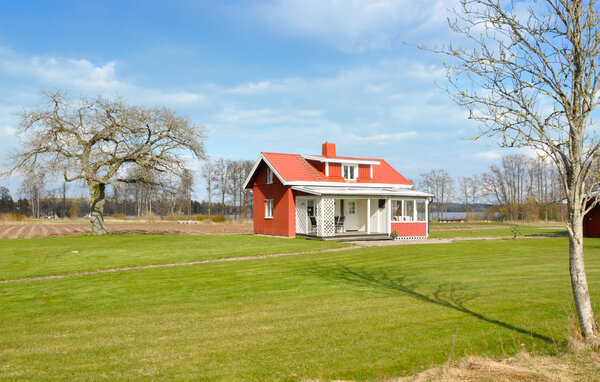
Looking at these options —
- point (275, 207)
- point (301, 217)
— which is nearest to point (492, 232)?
point (301, 217)

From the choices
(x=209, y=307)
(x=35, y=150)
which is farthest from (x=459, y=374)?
(x=35, y=150)

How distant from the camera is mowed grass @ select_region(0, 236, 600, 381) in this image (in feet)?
16.6

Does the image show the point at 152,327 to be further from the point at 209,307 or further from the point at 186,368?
the point at 186,368

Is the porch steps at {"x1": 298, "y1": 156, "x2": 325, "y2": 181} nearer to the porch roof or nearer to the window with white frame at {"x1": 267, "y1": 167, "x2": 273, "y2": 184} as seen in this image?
the porch roof

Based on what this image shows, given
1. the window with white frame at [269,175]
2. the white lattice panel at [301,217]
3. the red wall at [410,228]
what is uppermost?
the window with white frame at [269,175]

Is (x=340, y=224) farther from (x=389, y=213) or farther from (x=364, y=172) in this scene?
(x=364, y=172)

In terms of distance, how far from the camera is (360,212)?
28.3 meters

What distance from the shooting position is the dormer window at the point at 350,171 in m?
28.9

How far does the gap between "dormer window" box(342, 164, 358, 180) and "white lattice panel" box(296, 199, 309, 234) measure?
4351 mm

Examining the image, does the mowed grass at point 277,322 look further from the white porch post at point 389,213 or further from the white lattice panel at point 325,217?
the white porch post at point 389,213

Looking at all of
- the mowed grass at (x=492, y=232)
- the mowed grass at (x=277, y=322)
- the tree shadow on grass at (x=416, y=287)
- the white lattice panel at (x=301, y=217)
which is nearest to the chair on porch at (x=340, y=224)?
the white lattice panel at (x=301, y=217)

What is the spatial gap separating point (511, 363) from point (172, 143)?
24.7 meters

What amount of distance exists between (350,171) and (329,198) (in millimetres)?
5120

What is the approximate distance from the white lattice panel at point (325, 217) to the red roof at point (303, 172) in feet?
8.17
